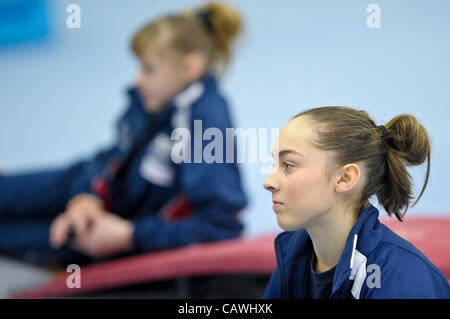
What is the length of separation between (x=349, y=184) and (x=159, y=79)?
34.9 inches

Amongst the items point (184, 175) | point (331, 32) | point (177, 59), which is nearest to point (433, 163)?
point (331, 32)

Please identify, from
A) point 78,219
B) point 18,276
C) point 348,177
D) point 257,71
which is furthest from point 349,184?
point 257,71

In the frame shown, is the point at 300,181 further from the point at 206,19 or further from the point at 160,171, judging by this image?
the point at 206,19

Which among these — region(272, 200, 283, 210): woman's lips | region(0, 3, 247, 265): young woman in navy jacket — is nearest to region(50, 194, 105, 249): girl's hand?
region(0, 3, 247, 265): young woman in navy jacket

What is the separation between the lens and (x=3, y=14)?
8.39 ft

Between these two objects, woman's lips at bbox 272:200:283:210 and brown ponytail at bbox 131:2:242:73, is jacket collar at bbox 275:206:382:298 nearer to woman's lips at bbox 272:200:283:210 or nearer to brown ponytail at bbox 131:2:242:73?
woman's lips at bbox 272:200:283:210

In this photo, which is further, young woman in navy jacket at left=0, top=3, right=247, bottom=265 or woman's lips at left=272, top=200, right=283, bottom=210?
young woman in navy jacket at left=0, top=3, right=247, bottom=265

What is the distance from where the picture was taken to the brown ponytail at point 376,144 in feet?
2.12

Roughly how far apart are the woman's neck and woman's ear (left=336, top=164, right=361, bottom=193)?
0.03m

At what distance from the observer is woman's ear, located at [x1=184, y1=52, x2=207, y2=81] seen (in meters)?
1.46

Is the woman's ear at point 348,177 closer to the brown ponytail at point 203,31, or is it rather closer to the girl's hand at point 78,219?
the brown ponytail at point 203,31

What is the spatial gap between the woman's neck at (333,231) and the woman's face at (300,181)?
0.01 metres
